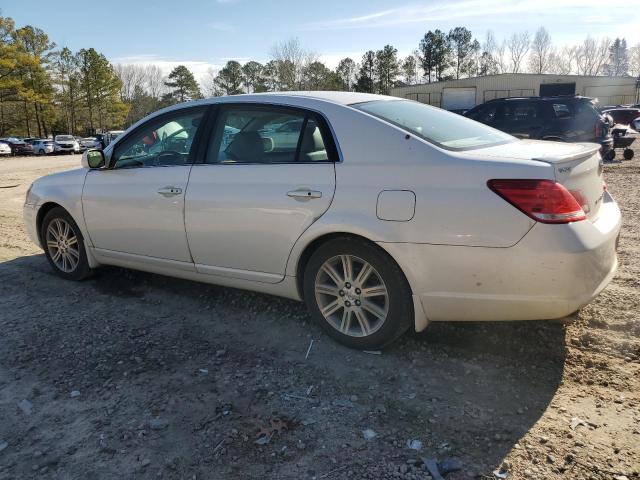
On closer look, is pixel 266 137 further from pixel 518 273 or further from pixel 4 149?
pixel 4 149

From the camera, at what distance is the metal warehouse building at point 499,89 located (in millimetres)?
57094

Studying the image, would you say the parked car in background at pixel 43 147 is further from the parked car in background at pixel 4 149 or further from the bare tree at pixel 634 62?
the bare tree at pixel 634 62

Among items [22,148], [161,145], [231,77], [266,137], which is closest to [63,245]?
[161,145]

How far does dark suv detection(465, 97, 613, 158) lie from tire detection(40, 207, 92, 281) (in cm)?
961

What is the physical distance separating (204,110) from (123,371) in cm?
206

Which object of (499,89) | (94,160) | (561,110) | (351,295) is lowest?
(351,295)

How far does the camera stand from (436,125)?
3.64 metres

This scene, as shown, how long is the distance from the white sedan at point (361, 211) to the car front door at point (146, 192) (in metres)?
0.01

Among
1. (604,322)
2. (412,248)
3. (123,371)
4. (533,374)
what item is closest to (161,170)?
(123,371)

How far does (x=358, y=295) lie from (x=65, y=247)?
10.6 ft

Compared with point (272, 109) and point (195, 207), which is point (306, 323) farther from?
point (272, 109)

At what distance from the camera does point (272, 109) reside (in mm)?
3822

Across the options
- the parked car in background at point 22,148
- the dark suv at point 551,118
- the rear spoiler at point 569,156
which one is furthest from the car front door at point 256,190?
the parked car in background at point 22,148

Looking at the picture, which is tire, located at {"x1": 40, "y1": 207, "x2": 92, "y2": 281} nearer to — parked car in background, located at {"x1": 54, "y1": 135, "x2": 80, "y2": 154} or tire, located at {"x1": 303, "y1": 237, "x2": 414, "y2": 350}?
tire, located at {"x1": 303, "y1": 237, "x2": 414, "y2": 350}
